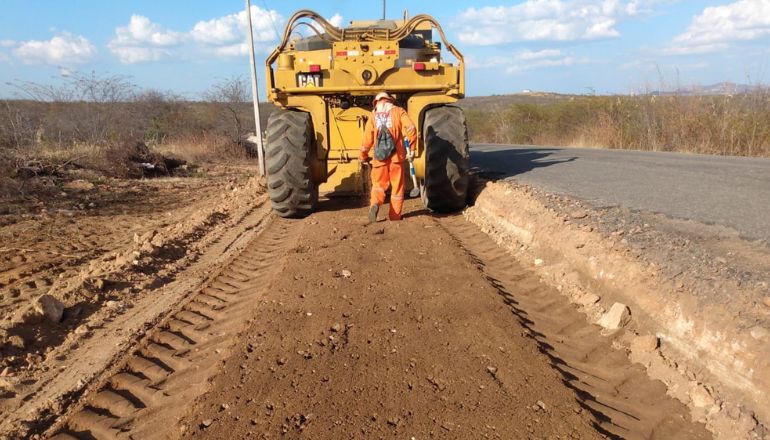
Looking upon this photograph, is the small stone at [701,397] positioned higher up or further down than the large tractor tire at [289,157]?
further down

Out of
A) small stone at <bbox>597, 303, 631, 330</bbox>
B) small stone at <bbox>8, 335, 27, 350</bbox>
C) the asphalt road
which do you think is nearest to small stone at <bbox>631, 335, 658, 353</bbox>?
small stone at <bbox>597, 303, 631, 330</bbox>

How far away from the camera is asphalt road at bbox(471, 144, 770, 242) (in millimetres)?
6250

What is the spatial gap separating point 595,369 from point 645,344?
16.7 inches

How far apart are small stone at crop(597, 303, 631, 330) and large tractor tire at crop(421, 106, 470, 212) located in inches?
144

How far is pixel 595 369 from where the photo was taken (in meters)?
3.59

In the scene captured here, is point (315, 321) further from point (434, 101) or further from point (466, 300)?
point (434, 101)

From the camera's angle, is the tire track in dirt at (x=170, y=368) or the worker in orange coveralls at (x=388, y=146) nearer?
the tire track in dirt at (x=170, y=368)

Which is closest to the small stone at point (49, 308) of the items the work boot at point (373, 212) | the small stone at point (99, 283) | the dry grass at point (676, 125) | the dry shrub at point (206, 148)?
the small stone at point (99, 283)

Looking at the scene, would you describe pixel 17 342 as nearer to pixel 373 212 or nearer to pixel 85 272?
pixel 85 272

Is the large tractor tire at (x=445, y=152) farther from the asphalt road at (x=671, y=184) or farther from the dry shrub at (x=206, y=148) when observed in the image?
the dry shrub at (x=206, y=148)

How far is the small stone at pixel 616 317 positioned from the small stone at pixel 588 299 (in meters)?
0.32

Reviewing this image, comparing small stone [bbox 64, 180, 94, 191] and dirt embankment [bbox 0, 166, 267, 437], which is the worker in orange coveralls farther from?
small stone [bbox 64, 180, 94, 191]

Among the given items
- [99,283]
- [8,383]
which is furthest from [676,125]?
[8,383]

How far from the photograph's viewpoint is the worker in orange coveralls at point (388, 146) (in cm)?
Answer: 697
